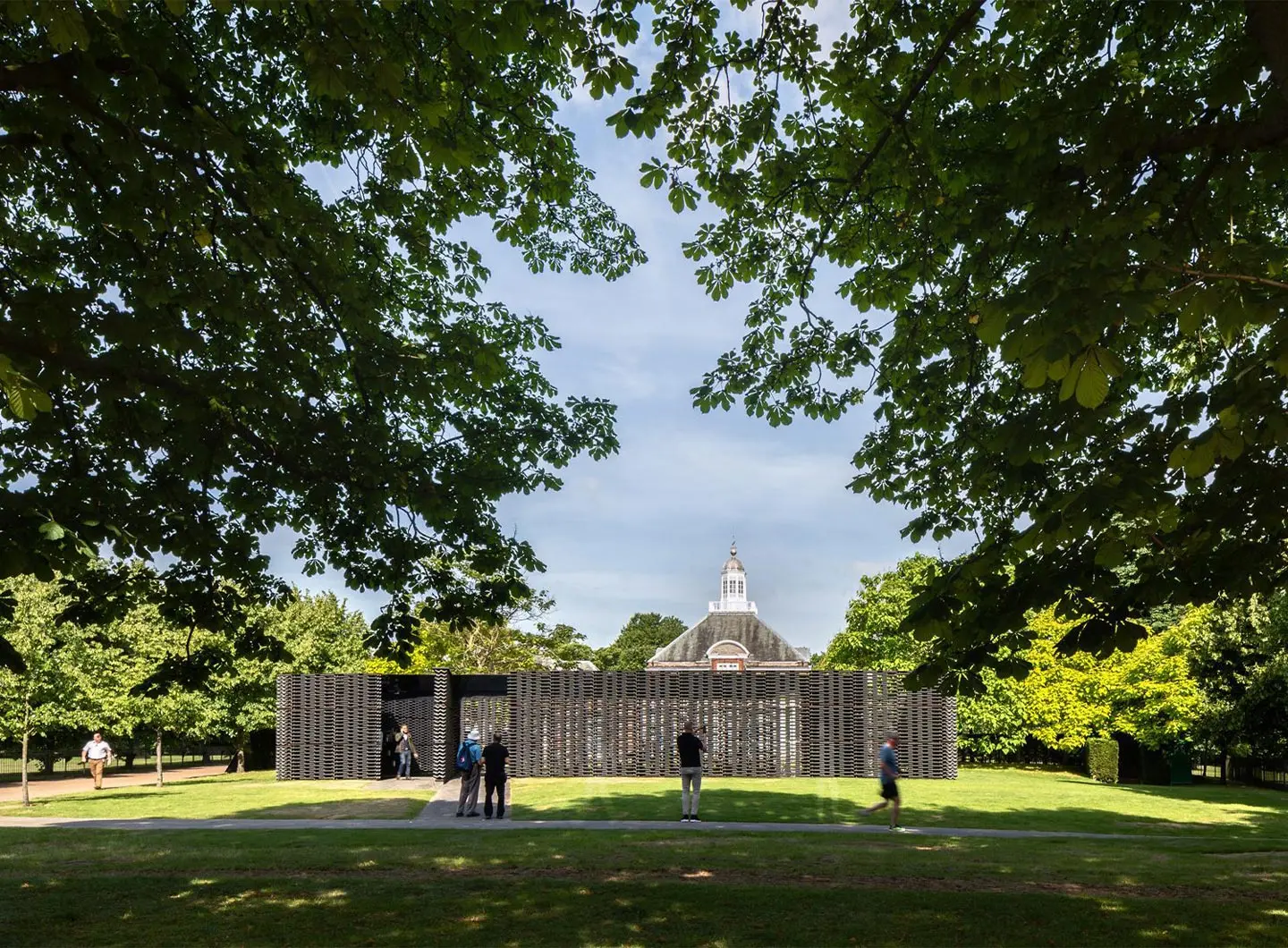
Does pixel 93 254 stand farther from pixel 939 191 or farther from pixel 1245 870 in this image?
pixel 1245 870

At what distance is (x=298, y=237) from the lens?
8.42m

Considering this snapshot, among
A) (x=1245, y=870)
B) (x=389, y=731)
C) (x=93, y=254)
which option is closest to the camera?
(x=93, y=254)

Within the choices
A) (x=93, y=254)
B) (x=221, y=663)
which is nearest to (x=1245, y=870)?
(x=221, y=663)

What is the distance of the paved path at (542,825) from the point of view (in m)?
15.7

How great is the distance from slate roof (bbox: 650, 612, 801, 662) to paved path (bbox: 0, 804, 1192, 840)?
5445 cm

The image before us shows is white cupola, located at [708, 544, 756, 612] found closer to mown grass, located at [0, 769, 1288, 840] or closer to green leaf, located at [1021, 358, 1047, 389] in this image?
mown grass, located at [0, 769, 1288, 840]

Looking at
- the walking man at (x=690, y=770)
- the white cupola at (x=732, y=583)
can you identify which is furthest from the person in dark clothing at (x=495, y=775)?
the white cupola at (x=732, y=583)

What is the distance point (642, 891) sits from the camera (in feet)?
32.8

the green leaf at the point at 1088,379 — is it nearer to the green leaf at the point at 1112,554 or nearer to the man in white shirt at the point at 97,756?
the green leaf at the point at 1112,554

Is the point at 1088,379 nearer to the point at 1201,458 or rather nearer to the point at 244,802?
the point at 1201,458

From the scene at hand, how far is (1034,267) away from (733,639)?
70.3 metres

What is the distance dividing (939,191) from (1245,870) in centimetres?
942

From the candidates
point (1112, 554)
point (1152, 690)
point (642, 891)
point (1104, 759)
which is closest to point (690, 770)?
point (642, 891)

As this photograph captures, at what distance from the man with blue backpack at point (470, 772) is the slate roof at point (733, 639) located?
53.2 metres
